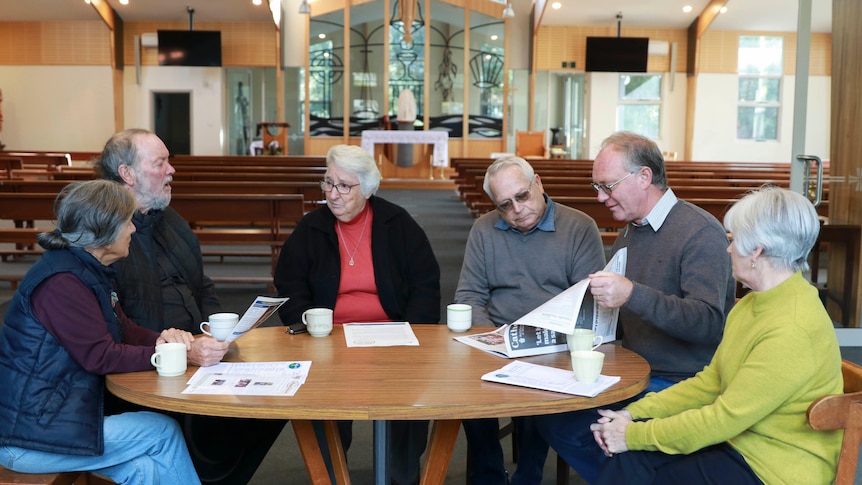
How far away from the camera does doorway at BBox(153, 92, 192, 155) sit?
52.9ft

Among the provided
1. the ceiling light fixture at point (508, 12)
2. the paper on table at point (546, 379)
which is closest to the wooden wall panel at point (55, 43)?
the ceiling light fixture at point (508, 12)

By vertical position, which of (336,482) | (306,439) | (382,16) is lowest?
(336,482)

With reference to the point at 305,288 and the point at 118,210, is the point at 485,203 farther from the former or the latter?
the point at 118,210

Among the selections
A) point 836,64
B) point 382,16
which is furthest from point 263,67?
point 836,64

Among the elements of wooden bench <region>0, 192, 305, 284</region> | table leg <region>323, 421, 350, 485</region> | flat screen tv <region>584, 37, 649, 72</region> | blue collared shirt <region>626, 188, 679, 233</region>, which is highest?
flat screen tv <region>584, 37, 649, 72</region>

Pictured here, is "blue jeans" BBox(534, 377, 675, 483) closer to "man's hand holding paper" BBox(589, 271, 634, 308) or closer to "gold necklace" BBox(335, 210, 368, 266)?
"man's hand holding paper" BBox(589, 271, 634, 308)

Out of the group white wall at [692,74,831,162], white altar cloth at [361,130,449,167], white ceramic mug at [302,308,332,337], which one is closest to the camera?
white ceramic mug at [302,308,332,337]

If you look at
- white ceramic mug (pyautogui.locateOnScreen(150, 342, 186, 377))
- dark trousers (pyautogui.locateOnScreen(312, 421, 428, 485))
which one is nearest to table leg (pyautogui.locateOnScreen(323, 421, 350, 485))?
dark trousers (pyautogui.locateOnScreen(312, 421, 428, 485))

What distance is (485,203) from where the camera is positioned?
7320mm

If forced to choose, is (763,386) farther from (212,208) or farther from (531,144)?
(531,144)

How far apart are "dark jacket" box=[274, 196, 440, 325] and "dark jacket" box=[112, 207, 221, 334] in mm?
276

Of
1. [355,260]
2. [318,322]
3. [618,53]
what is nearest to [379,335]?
[318,322]

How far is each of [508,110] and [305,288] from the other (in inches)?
555

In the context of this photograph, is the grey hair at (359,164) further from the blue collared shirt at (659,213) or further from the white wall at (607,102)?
the white wall at (607,102)
